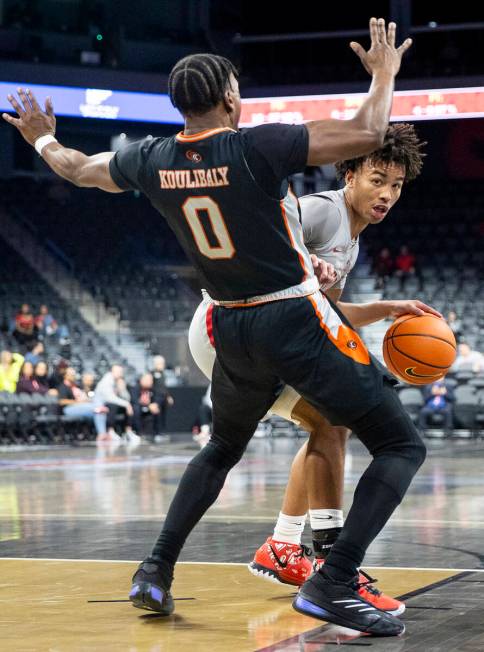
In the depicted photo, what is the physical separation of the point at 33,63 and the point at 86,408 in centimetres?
925

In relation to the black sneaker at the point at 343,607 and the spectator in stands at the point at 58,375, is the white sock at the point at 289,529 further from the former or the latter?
the spectator in stands at the point at 58,375

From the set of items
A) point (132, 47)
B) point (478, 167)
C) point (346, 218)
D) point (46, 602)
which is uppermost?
point (132, 47)

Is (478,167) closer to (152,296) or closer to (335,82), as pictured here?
(335,82)

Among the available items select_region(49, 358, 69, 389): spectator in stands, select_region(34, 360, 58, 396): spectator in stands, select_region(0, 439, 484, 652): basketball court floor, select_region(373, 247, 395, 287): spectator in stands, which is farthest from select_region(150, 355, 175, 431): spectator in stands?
select_region(0, 439, 484, 652): basketball court floor

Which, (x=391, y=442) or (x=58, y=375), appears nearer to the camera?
(x=391, y=442)

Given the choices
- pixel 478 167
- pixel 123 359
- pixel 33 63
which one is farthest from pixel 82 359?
pixel 478 167

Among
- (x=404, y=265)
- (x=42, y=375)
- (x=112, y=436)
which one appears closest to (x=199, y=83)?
(x=42, y=375)

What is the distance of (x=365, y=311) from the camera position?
4.75 metres

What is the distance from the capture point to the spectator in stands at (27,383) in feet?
58.2

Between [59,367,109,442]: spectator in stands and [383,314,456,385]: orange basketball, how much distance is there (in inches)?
562

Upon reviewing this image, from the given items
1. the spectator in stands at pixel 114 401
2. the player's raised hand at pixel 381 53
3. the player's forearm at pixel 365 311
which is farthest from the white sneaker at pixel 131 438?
the player's raised hand at pixel 381 53

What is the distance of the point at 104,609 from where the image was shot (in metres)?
4.20

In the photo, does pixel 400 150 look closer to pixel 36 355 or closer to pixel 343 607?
pixel 343 607

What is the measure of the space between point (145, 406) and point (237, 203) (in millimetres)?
16347
